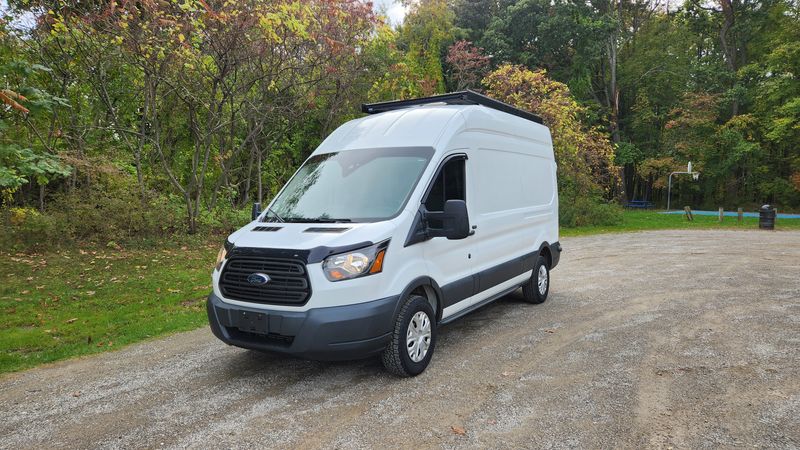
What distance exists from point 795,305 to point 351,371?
6495 millimetres

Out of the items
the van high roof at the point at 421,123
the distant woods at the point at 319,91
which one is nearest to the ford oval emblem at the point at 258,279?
the van high roof at the point at 421,123

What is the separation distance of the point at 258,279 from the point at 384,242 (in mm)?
1108

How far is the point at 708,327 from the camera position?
5.93m

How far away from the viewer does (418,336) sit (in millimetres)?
4516

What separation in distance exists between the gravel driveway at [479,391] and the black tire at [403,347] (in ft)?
0.39

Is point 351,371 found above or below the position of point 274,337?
below

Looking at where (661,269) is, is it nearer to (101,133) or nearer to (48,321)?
(48,321)

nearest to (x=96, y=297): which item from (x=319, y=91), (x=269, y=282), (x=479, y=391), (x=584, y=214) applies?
(x=269, y=282)

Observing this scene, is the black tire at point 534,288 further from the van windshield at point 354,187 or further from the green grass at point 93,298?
the green grass at point 93,298

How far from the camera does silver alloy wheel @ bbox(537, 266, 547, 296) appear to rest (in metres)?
7.25

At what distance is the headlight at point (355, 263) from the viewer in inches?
156

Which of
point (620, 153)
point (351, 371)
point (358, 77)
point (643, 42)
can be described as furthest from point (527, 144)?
point (643, 42)

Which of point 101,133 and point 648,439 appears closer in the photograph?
point 648,439

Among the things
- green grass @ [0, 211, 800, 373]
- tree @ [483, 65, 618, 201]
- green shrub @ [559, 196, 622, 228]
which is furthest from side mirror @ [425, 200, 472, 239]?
green shrub @ [559, 196, 622, 228]
